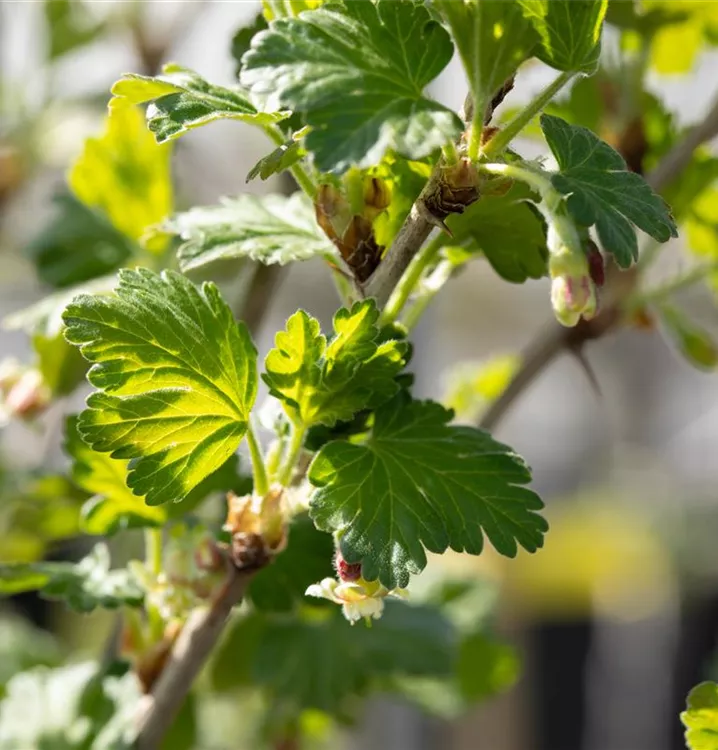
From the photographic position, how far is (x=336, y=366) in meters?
0.46

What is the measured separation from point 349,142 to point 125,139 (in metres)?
0.44

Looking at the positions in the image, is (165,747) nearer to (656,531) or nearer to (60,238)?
(60,238)

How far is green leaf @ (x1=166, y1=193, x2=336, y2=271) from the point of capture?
50 cm

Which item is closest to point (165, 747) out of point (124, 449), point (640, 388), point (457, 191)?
point (124, 449)

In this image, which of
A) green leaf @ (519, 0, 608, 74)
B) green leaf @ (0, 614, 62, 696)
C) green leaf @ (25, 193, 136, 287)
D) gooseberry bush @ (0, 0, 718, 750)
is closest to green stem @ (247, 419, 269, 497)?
gooseberry bush @ (0, 0, 718, 750)

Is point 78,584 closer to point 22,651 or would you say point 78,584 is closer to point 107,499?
point 107,499

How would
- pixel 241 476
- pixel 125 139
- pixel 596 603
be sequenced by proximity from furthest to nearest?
pixel 596 603
pixel 125 139
pixel 241 476

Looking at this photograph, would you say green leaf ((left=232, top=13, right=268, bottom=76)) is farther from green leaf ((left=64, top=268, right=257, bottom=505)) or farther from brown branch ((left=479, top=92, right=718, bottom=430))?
brown branch ((left=479, top=92, right=718, bottom=430))

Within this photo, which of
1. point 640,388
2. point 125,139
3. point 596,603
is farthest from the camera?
point 640,388

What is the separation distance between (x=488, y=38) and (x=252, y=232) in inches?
6.7

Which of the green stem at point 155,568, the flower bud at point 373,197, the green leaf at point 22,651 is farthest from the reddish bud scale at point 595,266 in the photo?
the green leaf at point 22,651

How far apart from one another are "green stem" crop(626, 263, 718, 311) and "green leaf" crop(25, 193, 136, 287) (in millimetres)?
393

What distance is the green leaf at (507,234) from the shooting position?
490 mm

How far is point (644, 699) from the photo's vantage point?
3.31 meters
